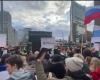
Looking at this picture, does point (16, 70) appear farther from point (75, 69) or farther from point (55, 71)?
point (75, 69)

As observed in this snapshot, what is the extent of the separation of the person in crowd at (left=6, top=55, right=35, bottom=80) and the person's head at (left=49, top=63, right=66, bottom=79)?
0.56 meters

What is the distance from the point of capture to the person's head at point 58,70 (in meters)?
6.67

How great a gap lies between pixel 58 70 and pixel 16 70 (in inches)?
32.4

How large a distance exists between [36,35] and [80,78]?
15.6 meters

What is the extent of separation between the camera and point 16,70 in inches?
244

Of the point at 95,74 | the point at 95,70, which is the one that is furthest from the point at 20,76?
the point at 95,70

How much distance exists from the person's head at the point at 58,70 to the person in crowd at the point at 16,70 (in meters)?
0.56

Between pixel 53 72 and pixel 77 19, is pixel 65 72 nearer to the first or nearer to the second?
pixel 53 72

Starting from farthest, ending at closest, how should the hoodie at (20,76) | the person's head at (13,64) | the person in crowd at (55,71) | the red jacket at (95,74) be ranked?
the red jacket at (95,74) → the person in crowd at (55,71) → the person's head at (13,64) → the hoodie at (20,76)

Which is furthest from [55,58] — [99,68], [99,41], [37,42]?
[37,42]

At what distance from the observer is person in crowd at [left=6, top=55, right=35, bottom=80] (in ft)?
19.6

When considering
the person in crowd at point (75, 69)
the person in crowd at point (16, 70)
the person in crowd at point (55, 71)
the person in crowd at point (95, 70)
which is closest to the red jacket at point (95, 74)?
the person in crowd at point (95, 70)

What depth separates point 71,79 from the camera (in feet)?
21.4

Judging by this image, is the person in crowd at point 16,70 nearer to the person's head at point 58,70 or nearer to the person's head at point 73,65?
the person's head at point 58,70
